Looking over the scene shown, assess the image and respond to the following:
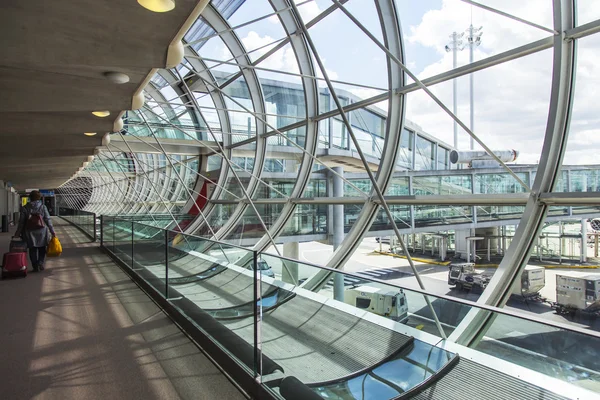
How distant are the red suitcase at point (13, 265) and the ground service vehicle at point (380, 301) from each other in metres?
6.44

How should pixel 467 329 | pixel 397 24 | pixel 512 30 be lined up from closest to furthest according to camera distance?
1. pixel 467 329
2. pixel 512 30
3. pixel 397 24

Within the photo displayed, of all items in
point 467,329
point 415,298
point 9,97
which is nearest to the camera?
point 467,329

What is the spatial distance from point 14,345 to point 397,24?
5.53 metres

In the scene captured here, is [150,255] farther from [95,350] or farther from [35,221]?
[35,221]

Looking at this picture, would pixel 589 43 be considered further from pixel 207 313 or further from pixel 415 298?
pixel 207 313

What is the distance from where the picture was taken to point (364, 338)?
76.9 inches

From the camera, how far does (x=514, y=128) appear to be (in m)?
3.95

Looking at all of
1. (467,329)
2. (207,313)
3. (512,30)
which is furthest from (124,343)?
(512,30)

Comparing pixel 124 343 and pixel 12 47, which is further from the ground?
pixel 12 47

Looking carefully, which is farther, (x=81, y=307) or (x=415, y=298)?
(x=81, y=307)

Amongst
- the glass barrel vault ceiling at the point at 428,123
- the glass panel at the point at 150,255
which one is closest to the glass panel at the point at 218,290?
the glass panel at the point at 150,255

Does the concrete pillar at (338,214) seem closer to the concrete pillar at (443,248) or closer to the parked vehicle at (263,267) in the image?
the concrete pillar at (443,248)

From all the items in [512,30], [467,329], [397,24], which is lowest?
[467,329]

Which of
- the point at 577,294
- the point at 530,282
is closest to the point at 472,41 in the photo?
the point at 530,282
